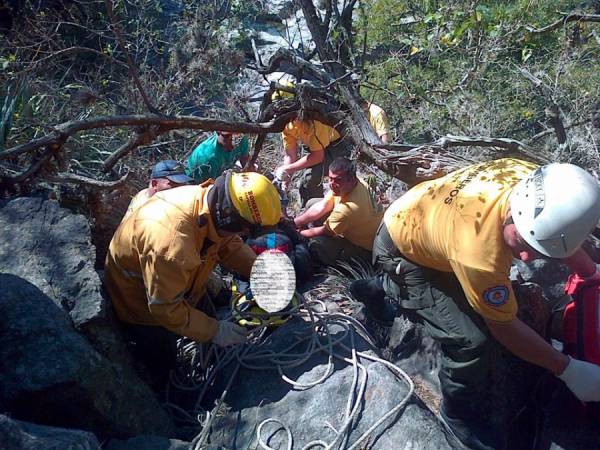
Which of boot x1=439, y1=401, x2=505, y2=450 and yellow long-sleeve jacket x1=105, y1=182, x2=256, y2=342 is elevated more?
yellow long-sleeve jacket x1=105, y1=182, x2=256, y2=342

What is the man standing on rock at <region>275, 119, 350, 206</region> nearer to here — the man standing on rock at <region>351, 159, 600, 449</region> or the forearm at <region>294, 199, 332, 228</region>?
the forearm at <region>294, 199, 332, 228</region>

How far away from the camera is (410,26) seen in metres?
7.08

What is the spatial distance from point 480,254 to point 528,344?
19.5 inches

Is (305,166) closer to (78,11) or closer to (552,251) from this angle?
(552,251)

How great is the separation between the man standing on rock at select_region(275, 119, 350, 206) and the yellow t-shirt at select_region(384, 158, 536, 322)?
2.21m

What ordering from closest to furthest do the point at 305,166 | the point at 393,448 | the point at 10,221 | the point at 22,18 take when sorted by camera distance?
the point at 393,448 → the point at 10,221 → the point at 305,166 → the point at 22,18

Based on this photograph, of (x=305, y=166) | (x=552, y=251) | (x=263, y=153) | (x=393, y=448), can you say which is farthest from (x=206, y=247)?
(x=263, y=153)

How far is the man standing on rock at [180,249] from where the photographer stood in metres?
2.62

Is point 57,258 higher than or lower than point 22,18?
lower

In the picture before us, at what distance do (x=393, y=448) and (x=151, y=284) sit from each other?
1411 mm

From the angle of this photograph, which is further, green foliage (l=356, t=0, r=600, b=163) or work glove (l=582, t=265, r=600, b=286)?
green foliage (l=356, t=0, r=600, b=163)

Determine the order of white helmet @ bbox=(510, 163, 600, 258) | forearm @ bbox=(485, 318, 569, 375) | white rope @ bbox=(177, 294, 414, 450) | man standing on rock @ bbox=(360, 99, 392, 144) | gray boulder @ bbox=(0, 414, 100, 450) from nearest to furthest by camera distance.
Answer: gray boulder @ bbox=(0, 414, 100, 450), white helmet @ bbox=(510, 163, 600, 258), forearm @ bbox=(485, 318, 569, 375), white rope @ bbox=(177, 294, 414, 450), man standing on rock @ bbox=(360, 99, 392, 144)

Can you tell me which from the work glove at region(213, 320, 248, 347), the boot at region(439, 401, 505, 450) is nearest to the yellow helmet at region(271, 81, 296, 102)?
the work glove at region(213, 320, 248, 347)

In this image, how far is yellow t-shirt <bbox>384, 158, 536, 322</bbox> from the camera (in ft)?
6.99
